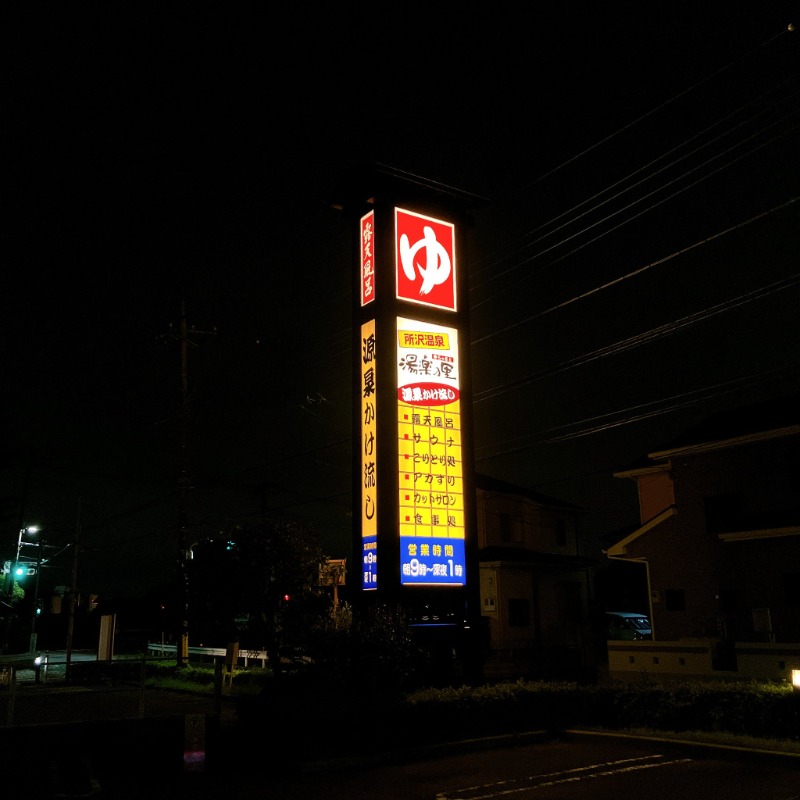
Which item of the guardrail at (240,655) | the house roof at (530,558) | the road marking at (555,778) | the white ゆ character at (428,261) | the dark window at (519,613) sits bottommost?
the road marking at (555,778)

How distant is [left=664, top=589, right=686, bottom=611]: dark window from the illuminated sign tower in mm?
12519

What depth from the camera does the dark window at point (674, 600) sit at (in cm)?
2688

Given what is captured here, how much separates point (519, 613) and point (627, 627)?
246 inches

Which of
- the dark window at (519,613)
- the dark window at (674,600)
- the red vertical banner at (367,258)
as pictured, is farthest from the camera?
the dark window at (519,613)

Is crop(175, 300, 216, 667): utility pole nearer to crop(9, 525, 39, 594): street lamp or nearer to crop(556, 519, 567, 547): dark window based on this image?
crop(9, 525, 39, 594): street lamp

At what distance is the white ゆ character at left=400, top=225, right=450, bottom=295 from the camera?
18734 millimetres

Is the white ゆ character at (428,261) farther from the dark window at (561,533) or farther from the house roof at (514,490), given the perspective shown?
the dark window at (561,533)

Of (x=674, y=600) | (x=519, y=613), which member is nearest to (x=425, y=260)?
(x=674, y=600)

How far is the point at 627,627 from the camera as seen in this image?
40.3m

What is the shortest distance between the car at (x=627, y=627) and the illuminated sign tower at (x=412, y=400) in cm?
2300

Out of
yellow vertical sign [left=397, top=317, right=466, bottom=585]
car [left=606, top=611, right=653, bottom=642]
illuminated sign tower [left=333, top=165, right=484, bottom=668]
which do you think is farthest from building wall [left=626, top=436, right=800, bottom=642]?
illuminated sign tower [left=333, top=165, right=484, bottom=668]

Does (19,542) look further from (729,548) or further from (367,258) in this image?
(729,548)

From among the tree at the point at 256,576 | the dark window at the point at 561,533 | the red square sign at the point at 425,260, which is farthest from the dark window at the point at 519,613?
the red square sign at the point at 425,260

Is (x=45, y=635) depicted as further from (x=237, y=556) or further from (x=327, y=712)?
(x=327, y=712)
